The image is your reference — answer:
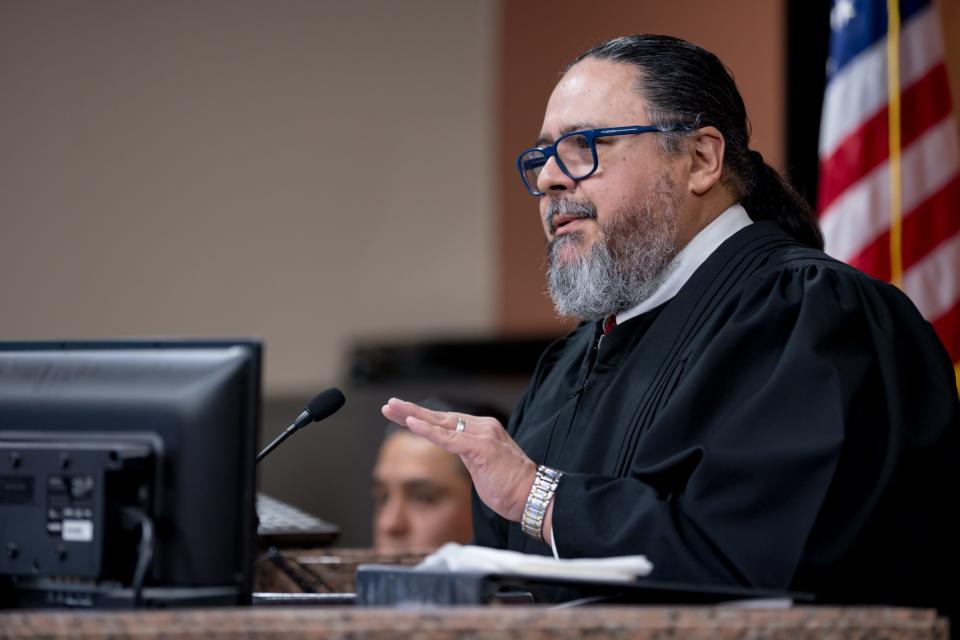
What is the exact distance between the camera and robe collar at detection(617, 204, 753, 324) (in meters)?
2.07

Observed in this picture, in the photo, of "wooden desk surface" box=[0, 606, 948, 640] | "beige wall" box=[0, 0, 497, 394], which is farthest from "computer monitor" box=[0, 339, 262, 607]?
"beige wall" box=[0, 0, 497, 394]

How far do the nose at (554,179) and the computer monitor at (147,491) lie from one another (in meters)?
0.82

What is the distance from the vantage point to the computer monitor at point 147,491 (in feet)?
4.48

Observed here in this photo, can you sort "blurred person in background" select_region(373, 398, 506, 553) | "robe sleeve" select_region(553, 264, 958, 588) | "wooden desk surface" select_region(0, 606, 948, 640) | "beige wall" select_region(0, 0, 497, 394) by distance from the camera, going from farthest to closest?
"beige wall" select_region(0, 0, 497, 394) < "blurred person in background" select_region(373, 398, 506, 553) < "robe sleeve" select_region(553, 264, 958, 588) < "wooden desk surface" select_region(0, 606, 948, 640)

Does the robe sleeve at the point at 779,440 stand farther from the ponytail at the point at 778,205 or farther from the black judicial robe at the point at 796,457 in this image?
the ponytail at the point at 778,205

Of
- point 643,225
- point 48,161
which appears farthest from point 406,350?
point 643,225

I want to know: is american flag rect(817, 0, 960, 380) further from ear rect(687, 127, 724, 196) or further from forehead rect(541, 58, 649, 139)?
forehead rect(541, 58, 649, 139)

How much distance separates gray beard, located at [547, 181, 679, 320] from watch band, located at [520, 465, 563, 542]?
1.65 ft

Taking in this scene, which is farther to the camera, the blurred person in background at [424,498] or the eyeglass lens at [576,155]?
the blurred person in background at [424,498]

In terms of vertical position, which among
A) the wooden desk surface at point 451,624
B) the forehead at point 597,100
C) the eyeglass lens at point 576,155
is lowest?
the wooden desk surface at point 451,624

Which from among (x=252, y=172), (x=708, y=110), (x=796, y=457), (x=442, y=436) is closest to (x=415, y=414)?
(x=442, y=436)

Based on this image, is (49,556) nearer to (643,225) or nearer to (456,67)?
(643,225)

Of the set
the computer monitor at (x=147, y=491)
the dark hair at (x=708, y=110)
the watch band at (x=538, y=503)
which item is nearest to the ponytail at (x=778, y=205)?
the dark hair at (x=708, y=110)

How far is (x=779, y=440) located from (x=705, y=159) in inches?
27.9
